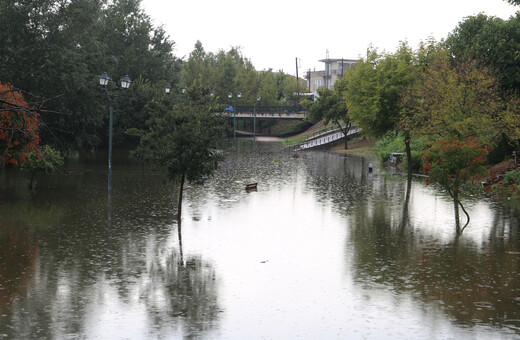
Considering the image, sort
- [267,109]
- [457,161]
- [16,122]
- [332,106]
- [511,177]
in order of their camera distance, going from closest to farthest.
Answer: [16,122], [457,161], [511,177], [332,106], [267,109]

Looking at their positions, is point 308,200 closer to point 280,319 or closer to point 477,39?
point 280,319

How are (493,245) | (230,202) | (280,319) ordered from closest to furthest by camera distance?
(280,319), (493,245), (230,202)

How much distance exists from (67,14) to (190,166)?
2772 cm

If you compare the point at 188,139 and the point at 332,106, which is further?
the point at 332,106

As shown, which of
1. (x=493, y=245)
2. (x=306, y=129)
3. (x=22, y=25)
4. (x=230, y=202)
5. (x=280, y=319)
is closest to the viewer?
(x=280, y=319)

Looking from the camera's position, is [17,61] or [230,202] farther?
→ [17,61]

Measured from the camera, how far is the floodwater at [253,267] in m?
12.5

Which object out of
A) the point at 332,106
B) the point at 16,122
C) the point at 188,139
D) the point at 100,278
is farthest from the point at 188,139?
the point at 332,106

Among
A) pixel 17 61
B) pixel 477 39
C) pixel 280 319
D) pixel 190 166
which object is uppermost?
pixel 477 39

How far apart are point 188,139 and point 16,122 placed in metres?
7.23

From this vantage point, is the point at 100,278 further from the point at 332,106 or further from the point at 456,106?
the point at 332,106

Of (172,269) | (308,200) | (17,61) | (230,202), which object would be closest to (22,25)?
(17,61)

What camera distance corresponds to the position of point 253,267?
17.5 meters

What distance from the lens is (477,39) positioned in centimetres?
4791
